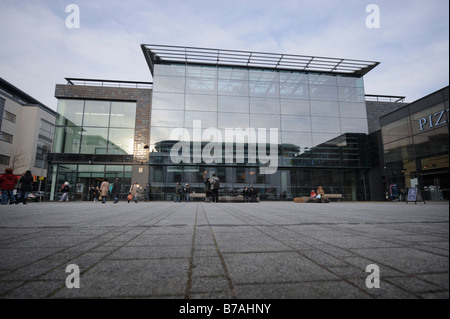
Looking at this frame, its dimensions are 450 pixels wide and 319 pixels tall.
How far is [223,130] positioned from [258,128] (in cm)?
353

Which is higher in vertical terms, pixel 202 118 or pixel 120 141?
pixel 202 118

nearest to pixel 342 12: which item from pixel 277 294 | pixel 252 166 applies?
pixel 277 294

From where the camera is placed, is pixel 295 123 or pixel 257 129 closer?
pixel 257 129

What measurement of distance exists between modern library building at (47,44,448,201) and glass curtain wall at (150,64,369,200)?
0.33 feet

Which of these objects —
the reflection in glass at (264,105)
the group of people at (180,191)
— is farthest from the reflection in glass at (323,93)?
the group of people at (180,191)

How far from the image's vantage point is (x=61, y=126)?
2148 cm

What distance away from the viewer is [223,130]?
21531 millimetres

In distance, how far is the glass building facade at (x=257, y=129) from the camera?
20.9 metres

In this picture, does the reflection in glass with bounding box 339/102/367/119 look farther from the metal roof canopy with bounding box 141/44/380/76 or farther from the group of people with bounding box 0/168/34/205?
the group of people with bounding box 0/168/34/205

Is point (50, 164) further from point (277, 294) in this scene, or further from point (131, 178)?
point (277, 294)

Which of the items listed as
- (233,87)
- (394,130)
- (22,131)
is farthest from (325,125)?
(22,131)

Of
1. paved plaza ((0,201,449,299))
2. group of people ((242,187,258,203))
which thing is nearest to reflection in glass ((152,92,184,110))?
group of people ((242,187,258,203))

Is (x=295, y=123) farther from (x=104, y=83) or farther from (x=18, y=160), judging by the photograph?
(x=18, y=160)

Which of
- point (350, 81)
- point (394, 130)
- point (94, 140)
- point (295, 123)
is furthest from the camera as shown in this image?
point (350, 81)
